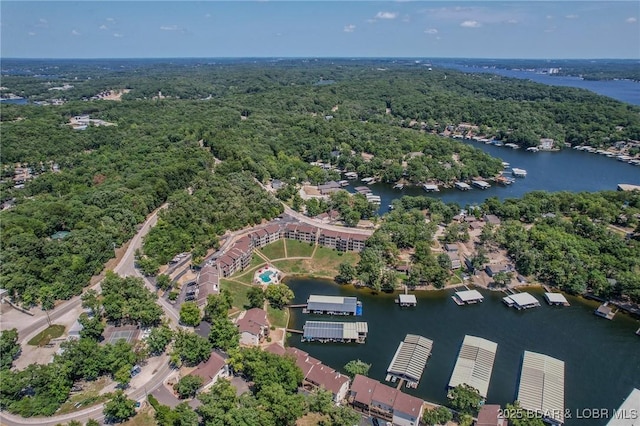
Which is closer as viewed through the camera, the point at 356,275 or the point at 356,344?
the point at 356,344

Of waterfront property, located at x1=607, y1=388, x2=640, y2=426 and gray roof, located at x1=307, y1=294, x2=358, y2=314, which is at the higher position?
gray roof, located at x1=307, y1=294, x2=358, y2=314

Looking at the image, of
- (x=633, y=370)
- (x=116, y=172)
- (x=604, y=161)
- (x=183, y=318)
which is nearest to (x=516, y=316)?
(x=633, y=370)

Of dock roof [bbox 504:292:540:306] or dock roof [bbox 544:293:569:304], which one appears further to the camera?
dock roof [bbox 544:293:569:304]

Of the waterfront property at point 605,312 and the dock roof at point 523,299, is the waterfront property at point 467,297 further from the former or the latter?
the waterfront property at point 605,312

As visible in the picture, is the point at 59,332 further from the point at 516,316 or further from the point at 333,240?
the point at 516,316

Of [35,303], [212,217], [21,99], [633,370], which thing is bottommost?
[633,370]

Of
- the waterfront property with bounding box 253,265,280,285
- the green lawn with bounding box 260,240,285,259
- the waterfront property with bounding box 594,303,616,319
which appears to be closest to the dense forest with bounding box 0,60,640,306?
the green lawn with bounding box 260,240,285,259

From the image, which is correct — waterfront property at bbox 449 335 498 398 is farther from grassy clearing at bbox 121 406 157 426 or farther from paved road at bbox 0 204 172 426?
paved road at bbox 0 204 172 426

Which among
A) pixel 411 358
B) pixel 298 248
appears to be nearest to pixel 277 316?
pixel 298 248
